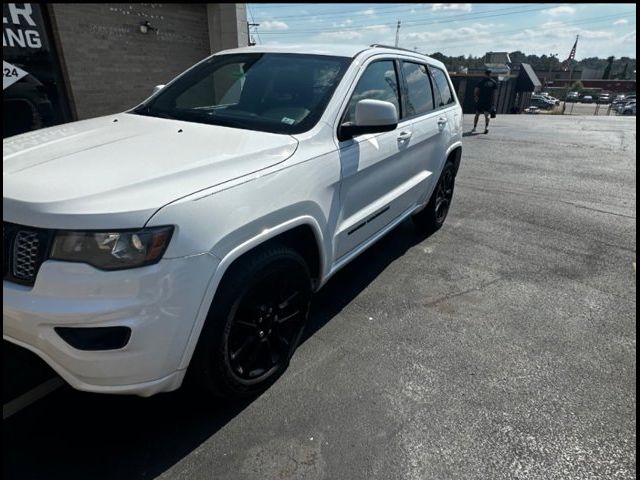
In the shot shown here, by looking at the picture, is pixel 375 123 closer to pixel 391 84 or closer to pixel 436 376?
pixel 391 84

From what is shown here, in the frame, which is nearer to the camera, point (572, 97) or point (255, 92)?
point (255, 92)

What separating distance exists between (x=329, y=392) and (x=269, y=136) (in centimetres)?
150

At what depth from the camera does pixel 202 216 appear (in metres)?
1.69

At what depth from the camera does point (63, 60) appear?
679cm

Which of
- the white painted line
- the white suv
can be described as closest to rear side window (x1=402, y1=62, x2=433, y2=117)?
the white suv

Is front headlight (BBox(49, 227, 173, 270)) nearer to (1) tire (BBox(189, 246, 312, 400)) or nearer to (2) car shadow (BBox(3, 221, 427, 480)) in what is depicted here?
(1) tire (BBox(189, 246, 312, 400))

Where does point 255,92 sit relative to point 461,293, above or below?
above

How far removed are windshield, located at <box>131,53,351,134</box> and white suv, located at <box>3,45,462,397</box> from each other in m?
0.01

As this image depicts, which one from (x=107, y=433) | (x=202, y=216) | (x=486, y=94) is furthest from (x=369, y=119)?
(x=486, y=94)

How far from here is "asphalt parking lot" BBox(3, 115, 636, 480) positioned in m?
1.96

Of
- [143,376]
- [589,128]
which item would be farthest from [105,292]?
[589,128]

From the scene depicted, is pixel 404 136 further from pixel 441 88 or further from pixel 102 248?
pixel 102 248

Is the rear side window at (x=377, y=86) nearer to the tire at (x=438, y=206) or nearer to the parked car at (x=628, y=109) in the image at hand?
the tire at (x=438, y=206)

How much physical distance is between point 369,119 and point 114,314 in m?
1.74
